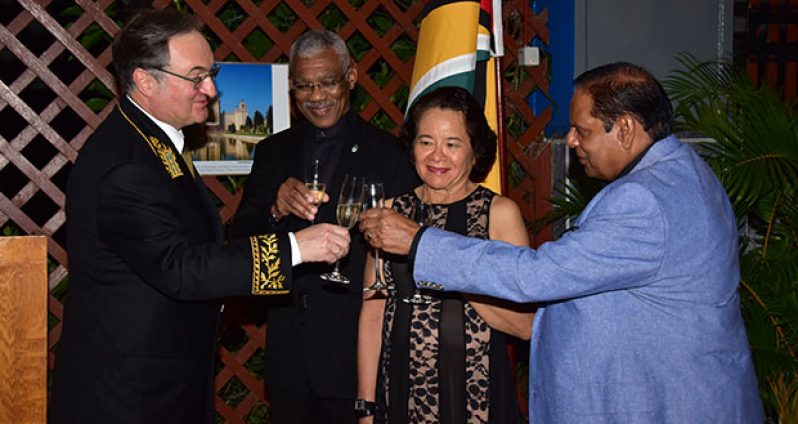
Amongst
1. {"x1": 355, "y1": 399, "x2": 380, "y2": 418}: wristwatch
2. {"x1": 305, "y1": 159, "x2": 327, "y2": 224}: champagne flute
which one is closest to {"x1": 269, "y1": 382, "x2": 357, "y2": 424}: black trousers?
{"x1": 355, "y1": 399, "x2": 380, "y2": 418}: wristwatch

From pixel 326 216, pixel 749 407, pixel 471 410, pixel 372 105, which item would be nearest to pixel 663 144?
pixel 749 407

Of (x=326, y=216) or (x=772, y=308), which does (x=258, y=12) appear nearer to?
(x=326, y=216)

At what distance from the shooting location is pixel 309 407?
2.41 m

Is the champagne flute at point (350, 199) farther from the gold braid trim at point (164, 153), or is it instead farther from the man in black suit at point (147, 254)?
the gold braid trim at point (164, 153)

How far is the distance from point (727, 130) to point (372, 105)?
4.64 ft

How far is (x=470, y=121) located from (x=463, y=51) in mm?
774

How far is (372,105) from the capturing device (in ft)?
11.2

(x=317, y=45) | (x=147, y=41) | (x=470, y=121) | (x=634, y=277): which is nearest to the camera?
(x=634, y=277)

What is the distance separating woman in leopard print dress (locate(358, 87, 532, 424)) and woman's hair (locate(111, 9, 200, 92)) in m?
0.64

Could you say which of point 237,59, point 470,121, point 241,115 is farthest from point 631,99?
point 237,59

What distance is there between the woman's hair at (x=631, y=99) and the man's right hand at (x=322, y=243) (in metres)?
0.65

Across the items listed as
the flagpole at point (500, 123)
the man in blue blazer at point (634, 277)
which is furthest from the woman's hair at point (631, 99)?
the flagpole at point (500, 123)

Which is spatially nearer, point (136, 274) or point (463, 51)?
point (136, 274)

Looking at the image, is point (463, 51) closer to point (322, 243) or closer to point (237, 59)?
point (237, 59)
